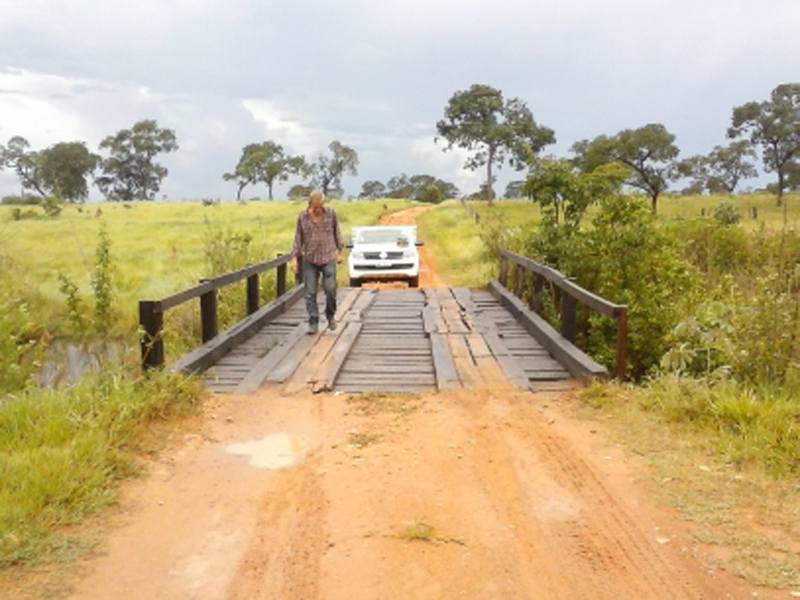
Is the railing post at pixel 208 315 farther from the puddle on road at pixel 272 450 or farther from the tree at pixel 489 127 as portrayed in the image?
the tree at pixel 489 127

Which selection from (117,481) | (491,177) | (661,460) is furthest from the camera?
(491,177)

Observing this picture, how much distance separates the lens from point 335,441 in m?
5.43

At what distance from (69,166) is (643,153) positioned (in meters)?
56.1

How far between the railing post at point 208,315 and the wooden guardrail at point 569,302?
13.3 ft

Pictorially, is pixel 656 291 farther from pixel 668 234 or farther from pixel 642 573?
pixel 642 573

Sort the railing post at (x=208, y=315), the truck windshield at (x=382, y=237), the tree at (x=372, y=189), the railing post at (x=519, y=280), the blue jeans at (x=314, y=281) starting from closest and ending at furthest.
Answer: the railing post at (x=208, y=315) < the blue jeans at (x=314, y=281) < the railing post at (x=519, y=280) < the truck windshield at (x=382, y=237) < the tree at (x=372, y=189)

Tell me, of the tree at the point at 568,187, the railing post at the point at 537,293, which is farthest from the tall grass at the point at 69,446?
the tree at the point at 568,187

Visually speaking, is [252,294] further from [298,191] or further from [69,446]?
[298,191]

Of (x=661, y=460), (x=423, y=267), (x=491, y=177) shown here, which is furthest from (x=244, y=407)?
(x=491, y=177)

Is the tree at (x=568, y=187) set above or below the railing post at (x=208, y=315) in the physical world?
above

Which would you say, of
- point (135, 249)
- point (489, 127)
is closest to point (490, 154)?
point (489, 127)

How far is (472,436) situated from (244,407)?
208cm

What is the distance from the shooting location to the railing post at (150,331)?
617 centimetres

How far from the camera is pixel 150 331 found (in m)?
6.24
